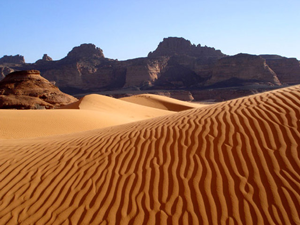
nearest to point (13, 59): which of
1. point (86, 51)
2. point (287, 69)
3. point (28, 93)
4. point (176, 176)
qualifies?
point (86, 51)

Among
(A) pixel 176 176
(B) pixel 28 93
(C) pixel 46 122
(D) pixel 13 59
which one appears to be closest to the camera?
(A) pixel 176 176

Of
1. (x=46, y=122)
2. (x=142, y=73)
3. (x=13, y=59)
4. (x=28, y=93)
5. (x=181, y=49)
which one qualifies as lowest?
(x=46, y=122)

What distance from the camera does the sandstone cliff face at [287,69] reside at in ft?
220

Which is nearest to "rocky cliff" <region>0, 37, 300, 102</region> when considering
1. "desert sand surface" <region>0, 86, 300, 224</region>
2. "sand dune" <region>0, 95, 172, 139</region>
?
"sand dune" <region>0, 95, 172, 139</region>

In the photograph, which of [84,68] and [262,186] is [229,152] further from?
[84,68]

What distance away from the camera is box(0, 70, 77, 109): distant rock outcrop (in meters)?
21.0

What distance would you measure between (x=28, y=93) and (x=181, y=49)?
83574 millimetres

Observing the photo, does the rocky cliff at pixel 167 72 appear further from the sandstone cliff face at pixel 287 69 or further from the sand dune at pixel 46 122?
the sand dune at pixel 46 122

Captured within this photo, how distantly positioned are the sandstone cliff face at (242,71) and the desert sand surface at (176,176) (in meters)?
62.4

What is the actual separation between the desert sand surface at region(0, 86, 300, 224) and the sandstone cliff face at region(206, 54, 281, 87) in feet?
205

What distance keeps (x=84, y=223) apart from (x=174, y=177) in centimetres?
145

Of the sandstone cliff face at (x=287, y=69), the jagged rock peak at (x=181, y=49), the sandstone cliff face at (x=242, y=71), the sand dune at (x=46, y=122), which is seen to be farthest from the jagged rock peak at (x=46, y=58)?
the sand dune at (x=46, y=122)

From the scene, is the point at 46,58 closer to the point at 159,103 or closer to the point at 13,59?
the point at 13,59

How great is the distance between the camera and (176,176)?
166 inches
